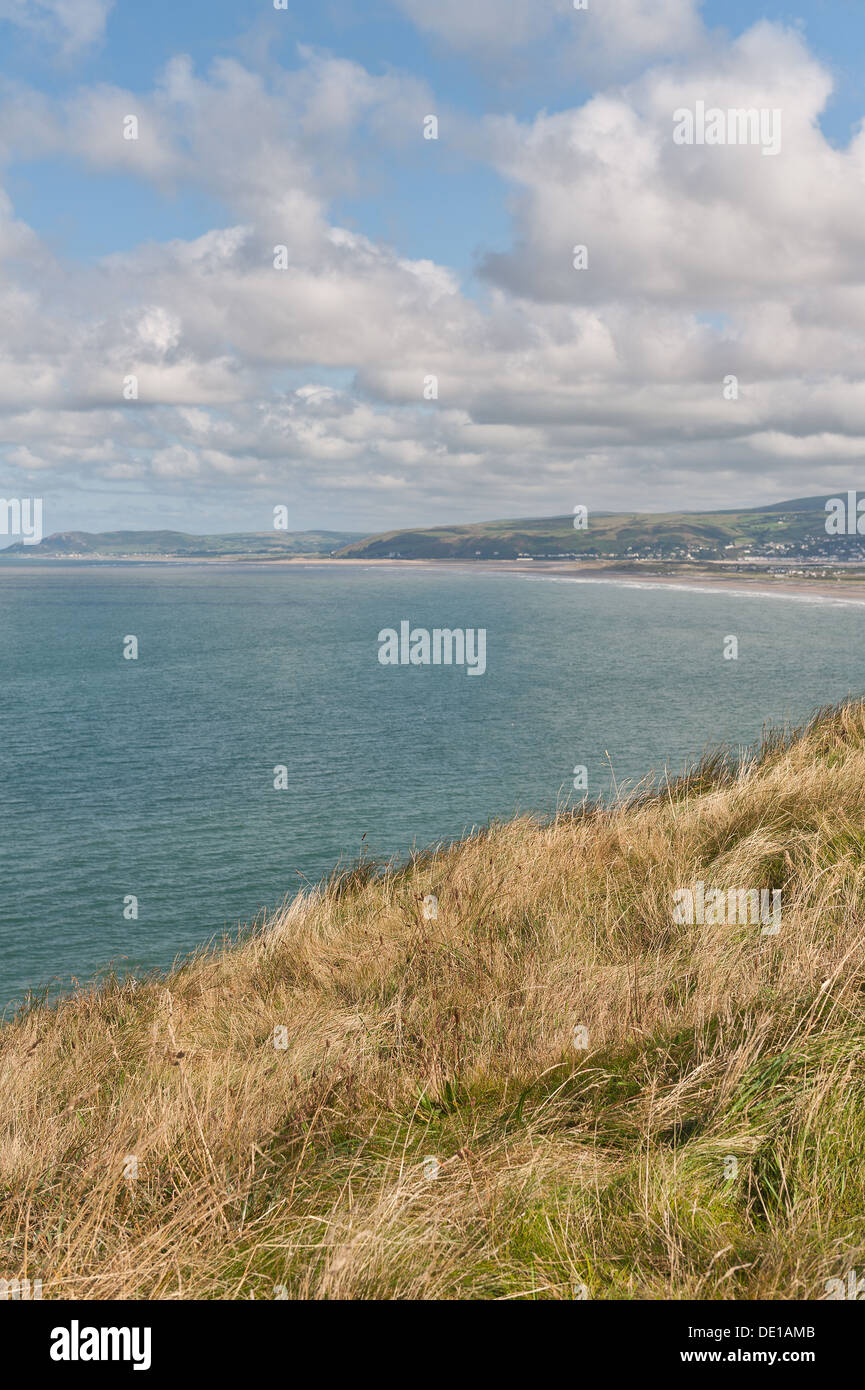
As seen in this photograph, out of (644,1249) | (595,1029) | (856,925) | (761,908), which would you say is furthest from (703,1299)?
(761,908)

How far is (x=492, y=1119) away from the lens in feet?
14.2

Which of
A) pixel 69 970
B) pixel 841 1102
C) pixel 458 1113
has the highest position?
pixel 841 1102

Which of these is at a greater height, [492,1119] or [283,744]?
[492,1119]

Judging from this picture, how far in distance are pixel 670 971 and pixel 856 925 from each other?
1.23 meters

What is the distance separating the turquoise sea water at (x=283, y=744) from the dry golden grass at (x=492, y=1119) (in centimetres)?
811

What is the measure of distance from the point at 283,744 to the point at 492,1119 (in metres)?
35.1

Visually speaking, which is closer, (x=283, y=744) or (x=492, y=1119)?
(x=492, y=1119)

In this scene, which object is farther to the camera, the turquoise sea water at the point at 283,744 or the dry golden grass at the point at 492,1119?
the turquoise sea water at the point at 283,744

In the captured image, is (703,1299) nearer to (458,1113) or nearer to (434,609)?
(458,1113)

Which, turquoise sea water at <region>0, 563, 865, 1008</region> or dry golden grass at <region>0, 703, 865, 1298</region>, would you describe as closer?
dry golden grass at <region>0, 703, 865, 1298</region>

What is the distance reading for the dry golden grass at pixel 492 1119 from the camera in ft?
10.8

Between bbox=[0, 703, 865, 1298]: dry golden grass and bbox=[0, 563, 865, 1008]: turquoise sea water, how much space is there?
8.11 metres

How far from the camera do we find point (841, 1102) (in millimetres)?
3818

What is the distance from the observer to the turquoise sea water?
21750 millimetres
